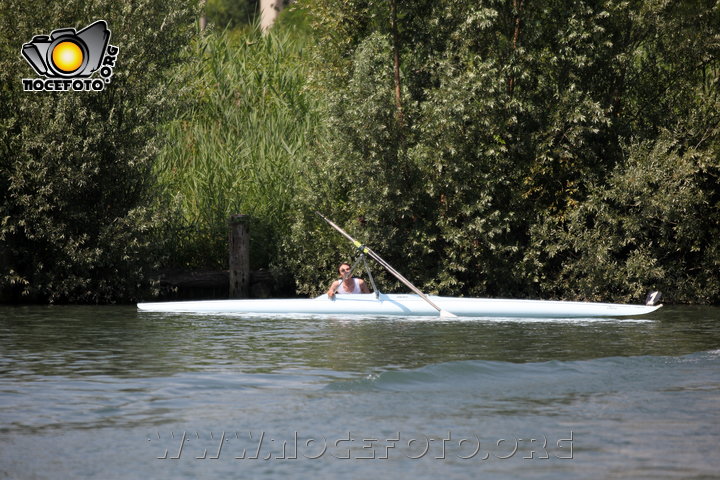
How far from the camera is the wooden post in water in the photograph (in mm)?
22109

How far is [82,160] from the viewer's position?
20.7 meters

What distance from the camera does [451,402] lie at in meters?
10.0

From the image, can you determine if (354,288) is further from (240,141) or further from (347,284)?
(240,141)

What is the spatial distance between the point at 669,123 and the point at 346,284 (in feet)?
25.3

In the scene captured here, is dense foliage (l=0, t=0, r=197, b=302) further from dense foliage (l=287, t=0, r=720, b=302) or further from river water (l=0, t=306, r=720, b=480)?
river water (l=0, t=306, r=720, b=480)

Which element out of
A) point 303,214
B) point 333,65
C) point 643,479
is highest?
point 333,65

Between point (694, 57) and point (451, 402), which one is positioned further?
point (694, 57)

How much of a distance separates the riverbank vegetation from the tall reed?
3.92 ft

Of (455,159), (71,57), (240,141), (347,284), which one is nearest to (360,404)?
(347,284)

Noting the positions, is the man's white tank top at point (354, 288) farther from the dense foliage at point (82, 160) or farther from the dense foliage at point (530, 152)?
the dense foliage at point (82, 160)

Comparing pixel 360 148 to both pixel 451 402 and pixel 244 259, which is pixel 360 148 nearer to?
pixel 244 259

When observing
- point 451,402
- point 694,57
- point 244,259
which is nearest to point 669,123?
point 694,57

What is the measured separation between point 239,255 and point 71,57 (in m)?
5.24

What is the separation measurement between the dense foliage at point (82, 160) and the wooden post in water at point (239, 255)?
176 cm
